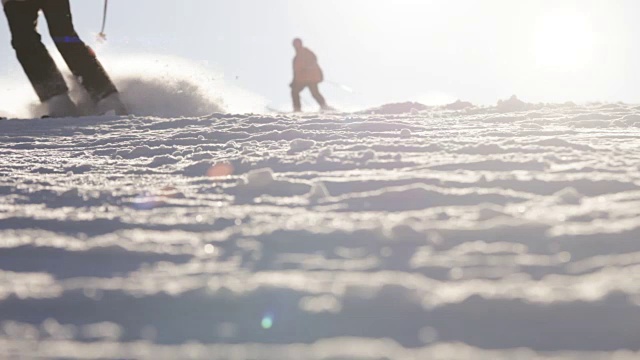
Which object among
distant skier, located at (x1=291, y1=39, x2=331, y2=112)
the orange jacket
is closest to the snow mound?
distant skier, located at (x1=291, y1=39, x2=331, y2=112)

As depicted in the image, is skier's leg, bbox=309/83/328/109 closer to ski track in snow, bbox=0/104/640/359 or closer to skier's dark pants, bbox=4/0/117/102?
skier's dark pants, bbox=4/0/117/102

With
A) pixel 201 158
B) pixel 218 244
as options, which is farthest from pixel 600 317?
pixel 201 158

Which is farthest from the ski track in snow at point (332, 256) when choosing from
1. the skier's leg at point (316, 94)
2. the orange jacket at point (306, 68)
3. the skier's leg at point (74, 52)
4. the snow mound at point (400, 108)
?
the orange jacket at point (306, 68)

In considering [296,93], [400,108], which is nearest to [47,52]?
[400,108]

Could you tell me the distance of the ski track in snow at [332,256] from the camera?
43.4 inches

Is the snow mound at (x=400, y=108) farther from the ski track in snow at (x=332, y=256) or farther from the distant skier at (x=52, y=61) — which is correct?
the ski track in snow at (x=332, y=256)

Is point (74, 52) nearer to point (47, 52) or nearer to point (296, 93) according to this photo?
point (47, 52)

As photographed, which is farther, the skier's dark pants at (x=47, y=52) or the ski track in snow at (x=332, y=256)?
the skier's dark pants at (x=47, y=52)

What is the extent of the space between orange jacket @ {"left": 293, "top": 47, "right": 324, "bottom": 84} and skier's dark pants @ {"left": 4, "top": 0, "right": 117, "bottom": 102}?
468 centimetres

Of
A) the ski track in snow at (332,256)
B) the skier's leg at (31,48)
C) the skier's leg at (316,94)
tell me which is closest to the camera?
the ski track in snow at (332,256)

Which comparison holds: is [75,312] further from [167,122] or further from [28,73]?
[28,73]

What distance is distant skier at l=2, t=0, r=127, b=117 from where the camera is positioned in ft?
22.5

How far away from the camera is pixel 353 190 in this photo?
7.25ft

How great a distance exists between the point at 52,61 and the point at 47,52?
0.10m
